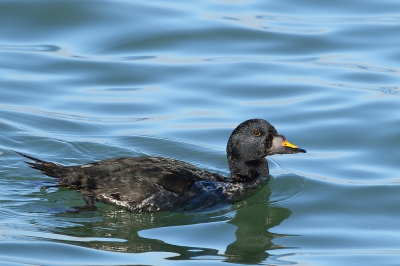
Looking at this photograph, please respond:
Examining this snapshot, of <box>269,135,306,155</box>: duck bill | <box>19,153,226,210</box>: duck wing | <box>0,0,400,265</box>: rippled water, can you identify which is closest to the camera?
<box>0,0,400,265</box>: rippled water

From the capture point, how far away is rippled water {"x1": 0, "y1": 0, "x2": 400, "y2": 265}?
28.5 feet

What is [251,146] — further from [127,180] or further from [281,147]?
[127,180]

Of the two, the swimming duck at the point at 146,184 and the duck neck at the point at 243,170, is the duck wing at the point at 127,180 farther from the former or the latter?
the duck neck at the point at 243,170

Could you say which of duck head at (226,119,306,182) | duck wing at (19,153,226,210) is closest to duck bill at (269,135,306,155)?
duck head at (226,119,306,182)

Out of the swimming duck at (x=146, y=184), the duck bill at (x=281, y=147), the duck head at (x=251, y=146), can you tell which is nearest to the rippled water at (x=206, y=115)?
the swimming duck at (x=146, y=184)

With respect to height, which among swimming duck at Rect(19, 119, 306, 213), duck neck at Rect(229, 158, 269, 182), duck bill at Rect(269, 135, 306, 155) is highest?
duck bill at Rect(269, 135, 306, 155)

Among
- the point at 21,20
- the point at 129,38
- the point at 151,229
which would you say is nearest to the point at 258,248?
the point at 151,229

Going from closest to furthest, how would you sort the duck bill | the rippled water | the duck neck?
the rippled water < the duck bill < the duck neck

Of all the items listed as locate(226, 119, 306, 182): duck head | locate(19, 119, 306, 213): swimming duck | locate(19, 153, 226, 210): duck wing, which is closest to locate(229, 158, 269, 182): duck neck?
locate(226, 119, 306, 182): duck head

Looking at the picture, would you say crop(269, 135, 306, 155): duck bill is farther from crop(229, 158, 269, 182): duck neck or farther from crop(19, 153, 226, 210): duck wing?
crop(19, 153, 226, 210): duck wing

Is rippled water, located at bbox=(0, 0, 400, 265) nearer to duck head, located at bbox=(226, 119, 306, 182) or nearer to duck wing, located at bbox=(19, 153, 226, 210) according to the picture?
duck wing, located at bbox=(19, 153, 226, 210)

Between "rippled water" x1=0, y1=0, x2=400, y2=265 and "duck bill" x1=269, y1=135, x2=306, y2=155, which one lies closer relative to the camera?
"rippled water" x1=0, y1=0, x2=400, y2=265

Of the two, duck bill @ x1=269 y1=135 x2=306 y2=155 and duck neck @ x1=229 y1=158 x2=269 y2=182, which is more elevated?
duck bill @ x1=269 y1=135 x2=306 y2=155

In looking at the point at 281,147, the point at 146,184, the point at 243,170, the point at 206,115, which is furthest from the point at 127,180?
the point at 206,115
